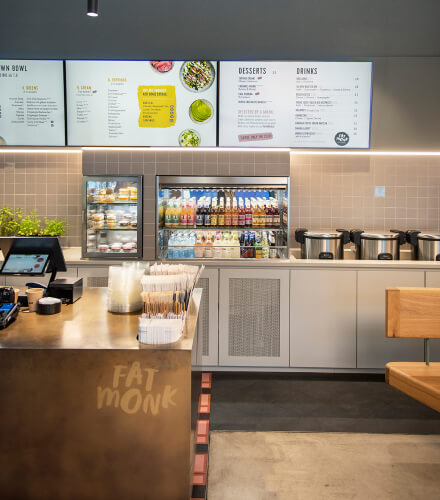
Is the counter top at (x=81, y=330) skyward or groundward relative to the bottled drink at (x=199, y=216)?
groundward

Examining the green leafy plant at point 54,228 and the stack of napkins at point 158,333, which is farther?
the green leafy plant at point 54,228

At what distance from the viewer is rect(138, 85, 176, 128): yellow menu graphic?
416 centimetres

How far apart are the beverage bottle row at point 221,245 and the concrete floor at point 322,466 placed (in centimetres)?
170

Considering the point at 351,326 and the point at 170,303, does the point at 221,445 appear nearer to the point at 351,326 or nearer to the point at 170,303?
the point at 170,303

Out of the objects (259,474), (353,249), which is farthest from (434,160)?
(259,474)

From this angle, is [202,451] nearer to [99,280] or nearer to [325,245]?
[99,280]

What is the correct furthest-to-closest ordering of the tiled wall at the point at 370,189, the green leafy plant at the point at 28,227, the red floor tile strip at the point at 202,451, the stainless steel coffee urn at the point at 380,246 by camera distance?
the tiled wall at the point at 370,189 < the green leafy plant at the point at 28,227 < the stainless steel coffee urn at the point at 380,246 < the red floor tile strip at the point at 202,451

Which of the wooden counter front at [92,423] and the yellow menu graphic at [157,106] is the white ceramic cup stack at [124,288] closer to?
the wooden counter front at [92,423]

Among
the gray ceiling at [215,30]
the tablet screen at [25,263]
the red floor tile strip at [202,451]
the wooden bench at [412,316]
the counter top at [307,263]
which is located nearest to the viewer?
the red floor tile strip at [202,451]

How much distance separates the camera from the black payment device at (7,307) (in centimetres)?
209

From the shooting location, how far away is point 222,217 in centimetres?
429

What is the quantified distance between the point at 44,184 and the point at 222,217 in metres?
1.93

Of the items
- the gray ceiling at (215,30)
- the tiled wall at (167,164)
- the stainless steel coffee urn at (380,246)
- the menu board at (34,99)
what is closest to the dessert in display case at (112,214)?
the tiled wall at (167,164)

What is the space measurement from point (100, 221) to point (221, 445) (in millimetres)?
2317
